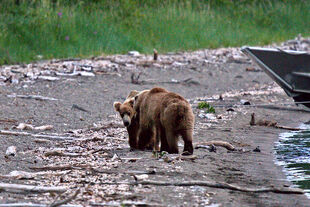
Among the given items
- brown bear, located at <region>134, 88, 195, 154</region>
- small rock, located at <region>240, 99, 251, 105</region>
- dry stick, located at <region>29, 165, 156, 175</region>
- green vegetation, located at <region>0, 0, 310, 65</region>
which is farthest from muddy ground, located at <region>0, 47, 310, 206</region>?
green vegetation, located at <region>0, 0, 310, 65</region>

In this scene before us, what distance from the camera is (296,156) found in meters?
8.73

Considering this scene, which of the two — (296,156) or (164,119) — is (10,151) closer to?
(164,119)

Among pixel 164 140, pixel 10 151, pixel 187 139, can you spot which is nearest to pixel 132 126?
pixel 164 140

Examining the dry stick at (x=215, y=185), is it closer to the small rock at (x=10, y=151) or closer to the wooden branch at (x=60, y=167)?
the wooden branch at (x=60, y=167)

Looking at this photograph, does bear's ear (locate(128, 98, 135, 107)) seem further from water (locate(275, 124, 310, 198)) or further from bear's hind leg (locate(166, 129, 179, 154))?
water (locate(275, 124, 310, 198))

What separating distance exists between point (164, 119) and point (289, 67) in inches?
202

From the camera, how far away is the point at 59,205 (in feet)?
16.2

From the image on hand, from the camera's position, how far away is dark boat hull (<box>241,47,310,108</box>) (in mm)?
11602

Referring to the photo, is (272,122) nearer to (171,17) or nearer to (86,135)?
(86,135)

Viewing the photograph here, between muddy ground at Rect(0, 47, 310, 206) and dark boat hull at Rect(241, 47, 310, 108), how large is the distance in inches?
20.9

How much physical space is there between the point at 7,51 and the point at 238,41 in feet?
35.6

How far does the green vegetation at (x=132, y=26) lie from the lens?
56.7ft

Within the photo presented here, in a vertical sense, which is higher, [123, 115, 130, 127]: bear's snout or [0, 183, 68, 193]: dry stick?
[123, 115, 130, 127]: bear's snout

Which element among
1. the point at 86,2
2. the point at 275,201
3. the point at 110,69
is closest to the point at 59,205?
the point at 275,201
